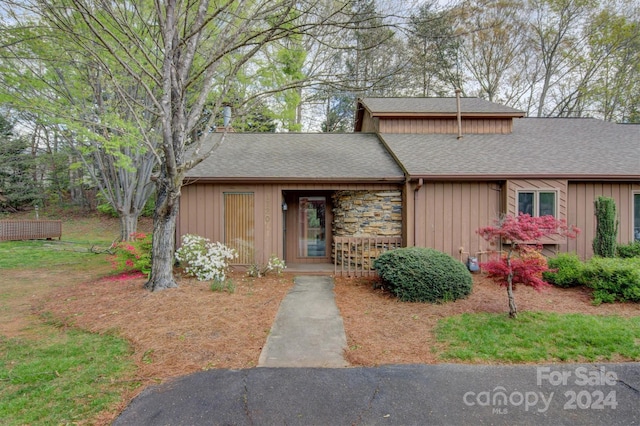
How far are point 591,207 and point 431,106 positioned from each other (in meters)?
5.59

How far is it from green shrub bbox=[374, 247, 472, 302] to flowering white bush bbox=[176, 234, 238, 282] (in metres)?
3.69

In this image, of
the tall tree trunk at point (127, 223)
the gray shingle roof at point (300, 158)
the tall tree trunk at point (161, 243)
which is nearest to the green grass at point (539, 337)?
the gray shingle roof at point (300, 158)

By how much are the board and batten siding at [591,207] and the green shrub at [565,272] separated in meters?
1.65

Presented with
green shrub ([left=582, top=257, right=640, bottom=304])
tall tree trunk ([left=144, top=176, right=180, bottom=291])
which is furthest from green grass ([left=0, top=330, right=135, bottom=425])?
green shrub ([left=582, top=257, right=640, bottom=304])

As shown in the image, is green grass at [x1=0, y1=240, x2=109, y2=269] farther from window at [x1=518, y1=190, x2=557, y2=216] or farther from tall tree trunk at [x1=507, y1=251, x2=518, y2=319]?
window at [x1=518, y1=190, x2=557, y2=216]

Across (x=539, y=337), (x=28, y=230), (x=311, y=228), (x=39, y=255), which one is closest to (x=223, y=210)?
(x=311, y=228)

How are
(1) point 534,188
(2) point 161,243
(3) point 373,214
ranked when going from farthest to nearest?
(3) point 373,214
(1) point 534,188
(2) point 161,243

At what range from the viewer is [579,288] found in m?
6.07

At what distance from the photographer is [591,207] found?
761 centimetres

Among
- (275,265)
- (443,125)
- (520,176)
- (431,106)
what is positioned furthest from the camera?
(431,106)

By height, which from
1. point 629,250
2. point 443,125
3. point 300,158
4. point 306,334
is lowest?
point 306,334

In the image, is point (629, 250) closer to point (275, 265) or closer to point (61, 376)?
point (275, 265)

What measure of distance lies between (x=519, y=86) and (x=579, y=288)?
54.6ft

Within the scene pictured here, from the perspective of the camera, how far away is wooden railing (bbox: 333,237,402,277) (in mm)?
7500
